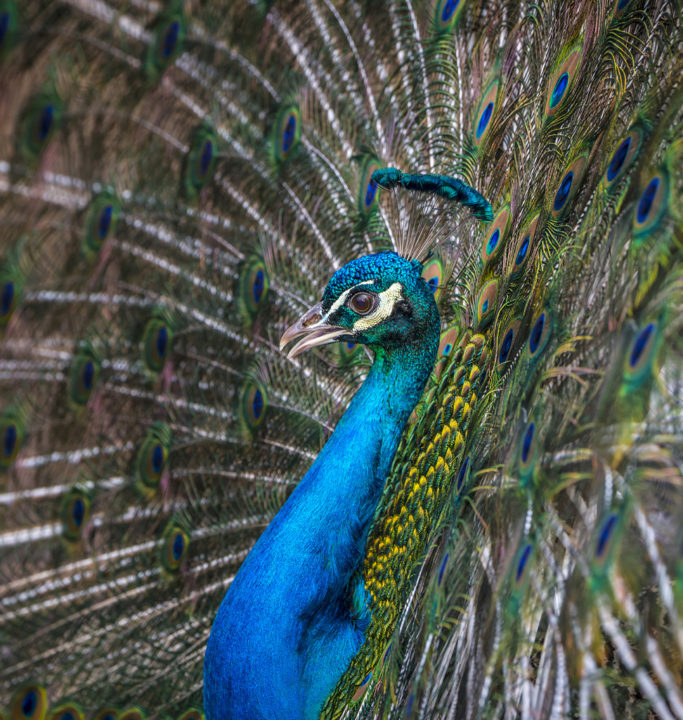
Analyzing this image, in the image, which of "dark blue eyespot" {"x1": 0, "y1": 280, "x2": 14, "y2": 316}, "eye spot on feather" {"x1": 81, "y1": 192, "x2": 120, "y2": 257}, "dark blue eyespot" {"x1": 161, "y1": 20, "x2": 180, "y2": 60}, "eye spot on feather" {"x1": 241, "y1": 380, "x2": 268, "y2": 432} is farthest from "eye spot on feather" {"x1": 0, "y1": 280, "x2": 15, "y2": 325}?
"eye spot on feather" {"x1": 241, "y1": 380, "x2": 268, "y2": 432}

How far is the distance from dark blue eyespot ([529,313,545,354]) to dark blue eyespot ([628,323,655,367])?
0.87 feet

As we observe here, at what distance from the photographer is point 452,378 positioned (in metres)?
1.33

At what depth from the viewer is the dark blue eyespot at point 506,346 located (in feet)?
3.93

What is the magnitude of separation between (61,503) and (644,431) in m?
0.98

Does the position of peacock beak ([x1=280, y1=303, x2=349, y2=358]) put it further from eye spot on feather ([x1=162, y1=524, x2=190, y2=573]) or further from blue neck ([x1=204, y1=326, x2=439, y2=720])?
eye spot on feather ([x1=162, y1=524, x2=190, y2=573])

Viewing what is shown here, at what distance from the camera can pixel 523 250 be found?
48.2 inches

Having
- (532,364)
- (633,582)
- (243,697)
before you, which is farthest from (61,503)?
(633,582)

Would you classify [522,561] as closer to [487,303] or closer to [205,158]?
[487,303]

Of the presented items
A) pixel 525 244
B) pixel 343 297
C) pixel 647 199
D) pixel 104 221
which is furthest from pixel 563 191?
pixel 104 221

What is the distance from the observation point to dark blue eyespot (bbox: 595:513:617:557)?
72cm

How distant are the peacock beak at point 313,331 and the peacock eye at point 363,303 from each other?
1.5 inches

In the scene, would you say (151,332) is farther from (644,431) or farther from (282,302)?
(644,431)

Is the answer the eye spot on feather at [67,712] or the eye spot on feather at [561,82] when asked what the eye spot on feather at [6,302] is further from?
the eye spot on feather at [561,82]

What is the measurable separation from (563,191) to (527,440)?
503 mm
